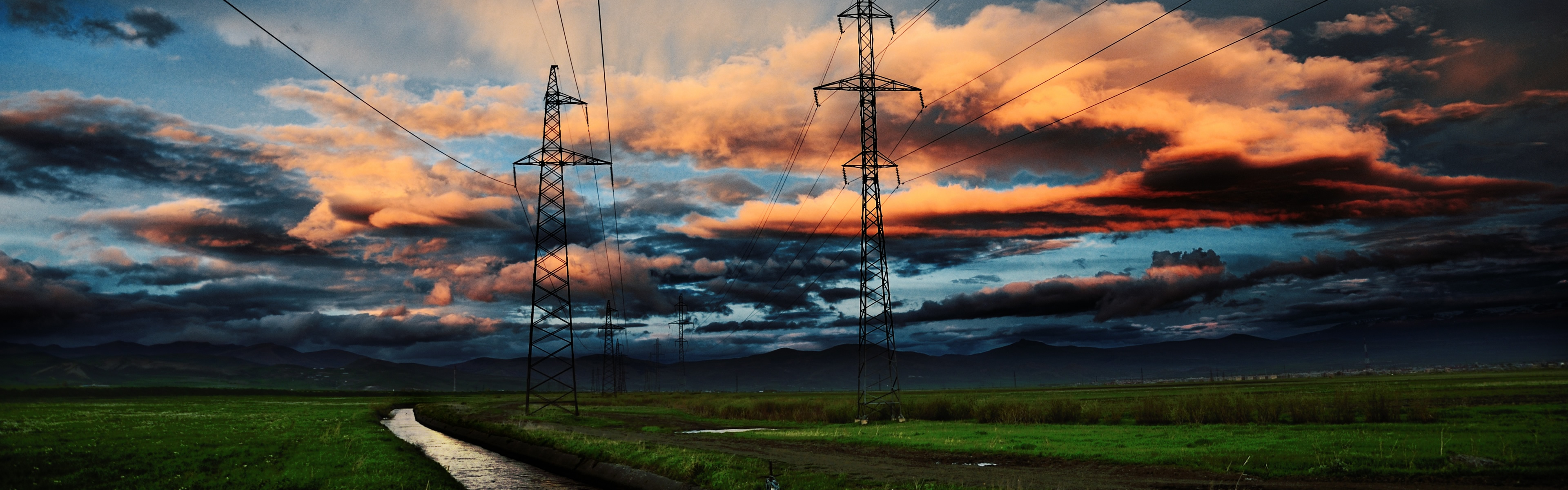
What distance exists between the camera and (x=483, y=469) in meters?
42.0

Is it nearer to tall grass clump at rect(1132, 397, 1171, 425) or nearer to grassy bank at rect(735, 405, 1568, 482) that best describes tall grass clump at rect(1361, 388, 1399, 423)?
grassy bank at rect(735, 405, 1568, 482)

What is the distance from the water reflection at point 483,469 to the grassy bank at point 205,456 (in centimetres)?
140

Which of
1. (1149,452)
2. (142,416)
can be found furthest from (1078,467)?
(142,416)

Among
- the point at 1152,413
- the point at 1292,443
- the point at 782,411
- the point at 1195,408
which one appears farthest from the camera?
the point at 782,411

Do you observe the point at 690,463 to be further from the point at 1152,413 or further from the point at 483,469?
the point at 1152,413

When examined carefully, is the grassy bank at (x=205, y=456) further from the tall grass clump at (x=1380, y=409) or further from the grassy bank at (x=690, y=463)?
the tall grass clump at (x=1380, y=409)

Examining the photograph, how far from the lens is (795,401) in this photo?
297 feet

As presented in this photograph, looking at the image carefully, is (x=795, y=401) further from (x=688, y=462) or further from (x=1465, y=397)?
(x=1465, y=397)

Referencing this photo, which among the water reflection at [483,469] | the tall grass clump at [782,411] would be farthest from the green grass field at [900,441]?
the water reflection at [483,469]

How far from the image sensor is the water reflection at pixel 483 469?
35031mm

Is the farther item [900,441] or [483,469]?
[900,441]

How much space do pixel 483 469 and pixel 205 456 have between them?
1279cm

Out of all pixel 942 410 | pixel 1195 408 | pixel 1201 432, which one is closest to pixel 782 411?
pixel 942 410

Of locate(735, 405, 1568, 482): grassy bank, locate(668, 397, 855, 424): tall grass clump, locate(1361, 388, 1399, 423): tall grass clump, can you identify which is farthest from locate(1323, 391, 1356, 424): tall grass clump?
locate(668, 397, 855, 424): tall grass clump
